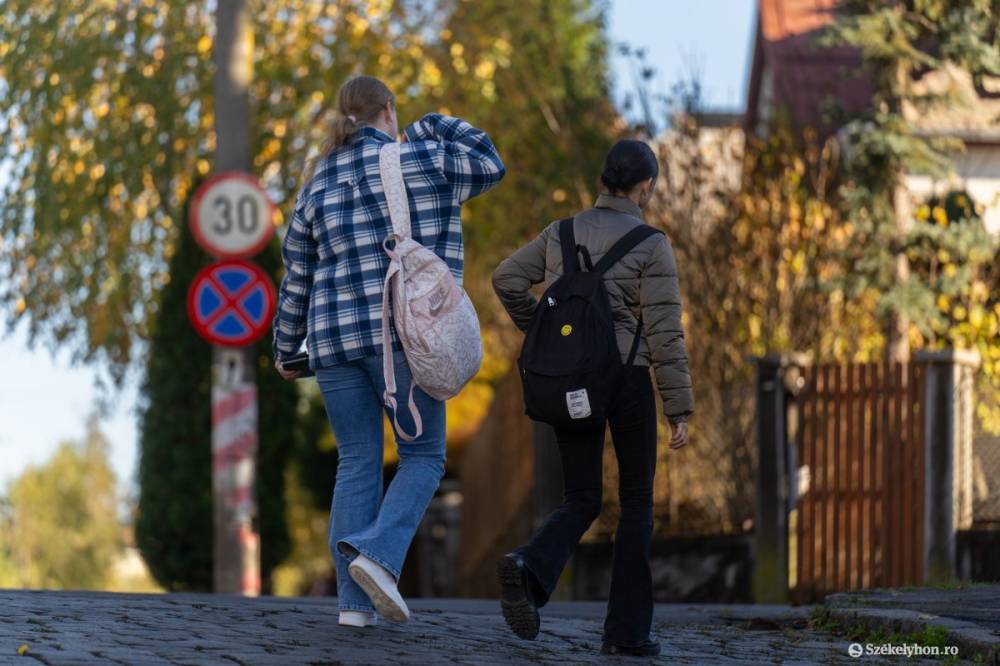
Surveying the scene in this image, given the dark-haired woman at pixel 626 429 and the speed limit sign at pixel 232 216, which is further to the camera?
the speed limit sign at pixel 232 216

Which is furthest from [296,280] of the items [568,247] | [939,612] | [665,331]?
[939,612]

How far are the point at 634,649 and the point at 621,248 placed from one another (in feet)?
4.33

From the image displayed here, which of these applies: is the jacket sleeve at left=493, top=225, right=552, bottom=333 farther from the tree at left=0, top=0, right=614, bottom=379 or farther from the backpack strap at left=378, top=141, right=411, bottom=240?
the tree at left=0, top=0, right=614, bottom=379

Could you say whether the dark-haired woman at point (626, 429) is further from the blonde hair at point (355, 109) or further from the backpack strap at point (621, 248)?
the blonde hair at point (355, 109)

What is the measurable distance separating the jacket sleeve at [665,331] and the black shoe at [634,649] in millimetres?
765

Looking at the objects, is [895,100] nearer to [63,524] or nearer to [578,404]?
[578,404]

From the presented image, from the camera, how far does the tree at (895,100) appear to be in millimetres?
16172

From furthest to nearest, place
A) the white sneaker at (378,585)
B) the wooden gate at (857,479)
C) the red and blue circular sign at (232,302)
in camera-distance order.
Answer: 1. the red and blue circular sign at (232,302)
2. the wooden gate at (857,479)
3. the white sneaker at (378,585)

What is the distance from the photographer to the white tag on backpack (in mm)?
6301

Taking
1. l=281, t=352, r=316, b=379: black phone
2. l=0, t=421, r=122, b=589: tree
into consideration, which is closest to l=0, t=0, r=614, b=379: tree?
l=281, t=352, r=316, b=379: black phone

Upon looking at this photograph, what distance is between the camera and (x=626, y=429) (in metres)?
6.46

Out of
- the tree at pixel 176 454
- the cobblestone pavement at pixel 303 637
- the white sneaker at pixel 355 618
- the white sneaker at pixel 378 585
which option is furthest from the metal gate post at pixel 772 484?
the white sneaker at pixel 378 585

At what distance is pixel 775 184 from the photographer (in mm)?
16031

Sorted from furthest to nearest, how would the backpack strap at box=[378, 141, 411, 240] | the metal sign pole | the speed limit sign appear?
1. the metal sign pole
2. the speed limit sign
3. the backpack strap at box=[378, 141, 411, 240]
